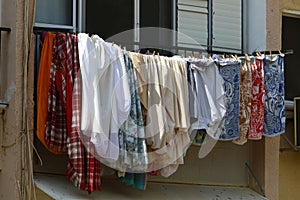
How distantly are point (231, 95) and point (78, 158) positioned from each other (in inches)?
83.1

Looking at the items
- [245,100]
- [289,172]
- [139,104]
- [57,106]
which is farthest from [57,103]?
[289,172]

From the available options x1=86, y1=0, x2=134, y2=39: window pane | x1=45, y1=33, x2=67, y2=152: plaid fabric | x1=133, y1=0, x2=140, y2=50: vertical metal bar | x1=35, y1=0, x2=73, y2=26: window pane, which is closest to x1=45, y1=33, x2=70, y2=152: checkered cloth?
x1=45, y1=33, x2=67, y2=152: plaid fabric

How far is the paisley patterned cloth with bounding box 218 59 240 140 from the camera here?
8.91 metres

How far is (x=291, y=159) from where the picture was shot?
33.0 feet

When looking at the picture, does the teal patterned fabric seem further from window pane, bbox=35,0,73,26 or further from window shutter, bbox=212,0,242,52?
window shutter, bbox=212,0,242,52

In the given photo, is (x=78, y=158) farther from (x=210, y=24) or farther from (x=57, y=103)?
(x=210, y=24)

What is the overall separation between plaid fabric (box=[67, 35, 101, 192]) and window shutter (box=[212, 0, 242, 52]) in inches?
101

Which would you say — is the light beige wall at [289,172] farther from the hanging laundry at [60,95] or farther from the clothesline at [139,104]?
the hanging laundry at [60,95]

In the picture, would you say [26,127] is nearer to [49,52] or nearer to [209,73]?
[49,52]

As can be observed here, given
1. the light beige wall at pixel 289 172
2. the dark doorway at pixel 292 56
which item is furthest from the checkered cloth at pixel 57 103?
the dark doorway at pixel 292 56

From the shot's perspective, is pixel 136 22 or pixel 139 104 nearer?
pixel 139 104

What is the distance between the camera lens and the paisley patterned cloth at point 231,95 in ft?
29.2

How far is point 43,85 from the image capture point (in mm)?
8047

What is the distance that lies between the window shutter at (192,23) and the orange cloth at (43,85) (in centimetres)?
209
